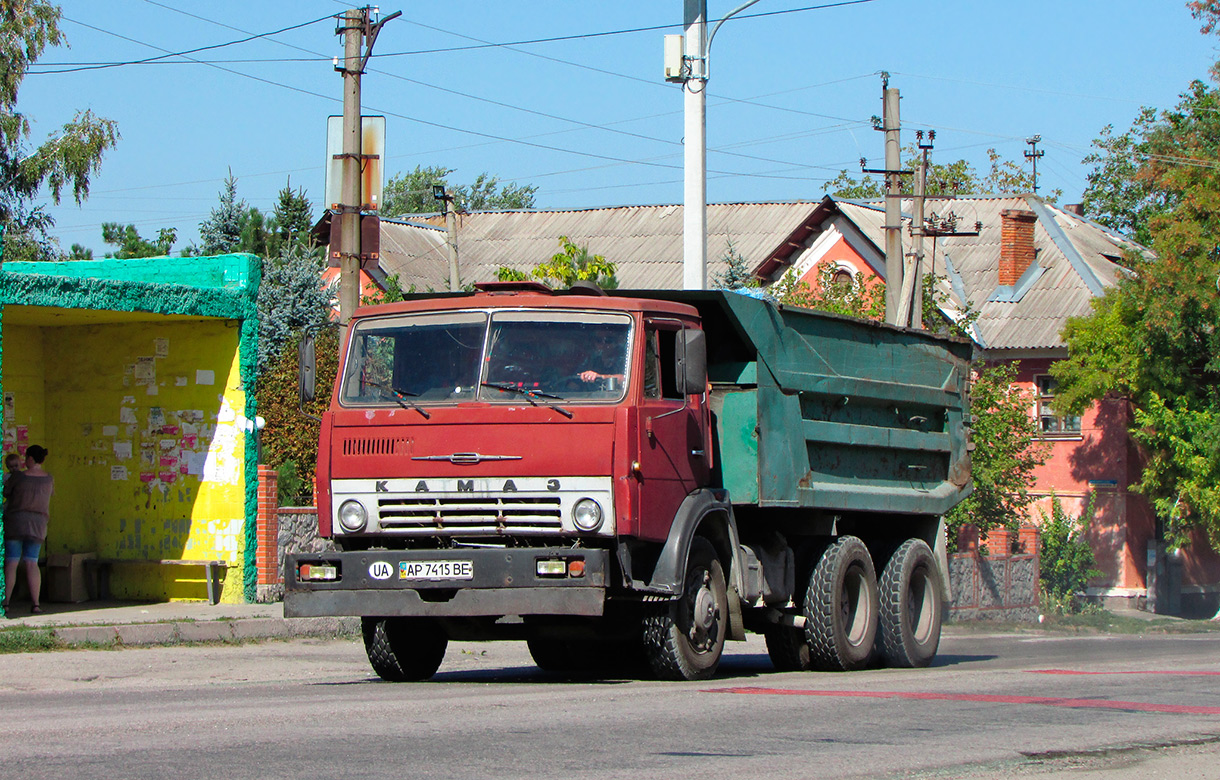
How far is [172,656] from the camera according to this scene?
43.2 ft

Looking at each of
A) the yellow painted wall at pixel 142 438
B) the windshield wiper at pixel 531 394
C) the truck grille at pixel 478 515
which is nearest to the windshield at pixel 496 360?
the windshield wiper at pixel 531 394

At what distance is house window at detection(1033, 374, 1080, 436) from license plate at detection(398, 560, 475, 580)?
3091cm

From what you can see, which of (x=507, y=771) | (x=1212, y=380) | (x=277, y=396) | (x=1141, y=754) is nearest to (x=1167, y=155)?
(x=1212, y=380)

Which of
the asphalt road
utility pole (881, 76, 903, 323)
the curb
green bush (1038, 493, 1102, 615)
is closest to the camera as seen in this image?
the asphalt road

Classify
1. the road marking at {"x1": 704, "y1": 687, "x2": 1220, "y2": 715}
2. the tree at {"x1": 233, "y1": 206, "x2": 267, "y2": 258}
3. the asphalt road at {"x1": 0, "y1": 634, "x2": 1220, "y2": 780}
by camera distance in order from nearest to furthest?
the asphalt road at {"x1": 0, "y1": 634, "x2": 1220, "y2": 780}, the road marking at {"x1": 704, "y1": 687, "x2": 1220, "y2": 715}, the tree at {"x1": 233, "y1": 206, "x2": 267, "y2": 258}

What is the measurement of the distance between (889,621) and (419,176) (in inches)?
3260

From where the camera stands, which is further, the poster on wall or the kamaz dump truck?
the poster on wall

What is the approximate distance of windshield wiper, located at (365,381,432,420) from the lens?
9828 mm

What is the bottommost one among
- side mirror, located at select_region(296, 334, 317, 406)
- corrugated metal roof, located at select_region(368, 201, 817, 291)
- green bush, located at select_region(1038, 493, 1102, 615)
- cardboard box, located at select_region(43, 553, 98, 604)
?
green bush, located at select_region(1038, 493, 1102, 615)

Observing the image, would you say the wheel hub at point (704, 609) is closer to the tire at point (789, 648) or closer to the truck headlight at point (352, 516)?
the tire at point (789, 648)

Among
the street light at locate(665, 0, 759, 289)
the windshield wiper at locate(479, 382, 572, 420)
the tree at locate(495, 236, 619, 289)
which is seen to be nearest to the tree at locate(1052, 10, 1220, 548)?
the tree at locate(495, 236, 619, 289)

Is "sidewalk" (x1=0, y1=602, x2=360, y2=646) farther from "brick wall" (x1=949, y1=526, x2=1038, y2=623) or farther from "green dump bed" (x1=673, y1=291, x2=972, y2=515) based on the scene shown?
"brick wall" (x1=949, y1=526, x2=1038, y2=623)

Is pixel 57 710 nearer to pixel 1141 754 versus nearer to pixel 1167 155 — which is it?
pixel 1141 754

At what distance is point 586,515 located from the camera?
951 cm
